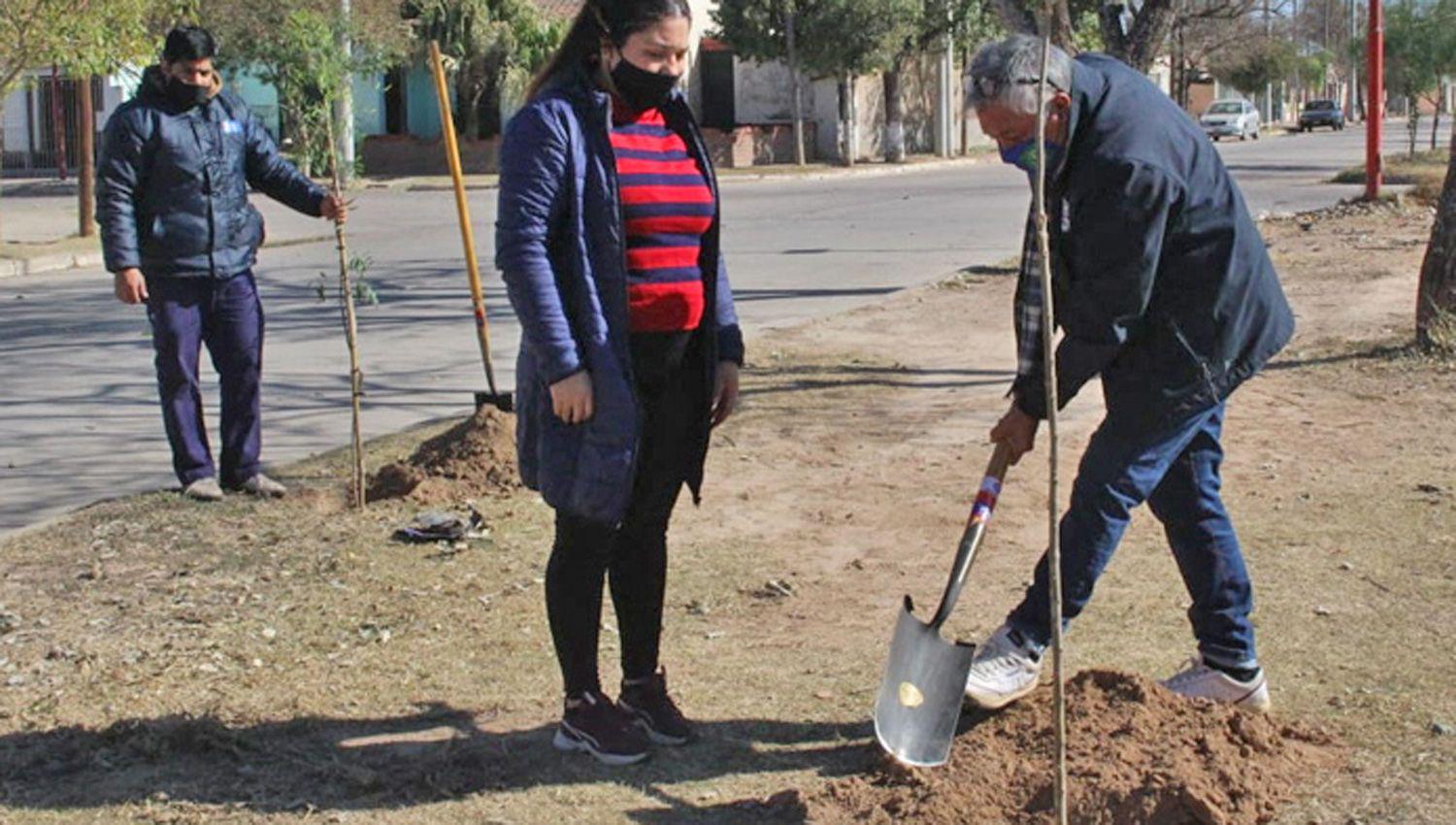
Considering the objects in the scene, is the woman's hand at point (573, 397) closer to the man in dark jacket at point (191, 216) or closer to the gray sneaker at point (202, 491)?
the man in dark jacket at point (191, 216)

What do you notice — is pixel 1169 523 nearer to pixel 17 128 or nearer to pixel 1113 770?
pixel 1113 770

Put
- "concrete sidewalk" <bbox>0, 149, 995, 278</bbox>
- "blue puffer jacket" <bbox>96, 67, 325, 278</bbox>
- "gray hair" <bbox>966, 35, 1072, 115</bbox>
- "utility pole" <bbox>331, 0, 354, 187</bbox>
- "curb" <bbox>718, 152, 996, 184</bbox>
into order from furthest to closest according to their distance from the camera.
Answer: "curb" <bbox>718, 152, 996, 184</bbox> → "concrete sidewalk" <bbox>0, 149, 995, 278</bbox> → "utility pole" <bbox>331, 0, 354, 187</bbox> → "blue puffer jacket" <bbox>96, 67, 325, 278</bbox> → "gray hair" <bbox>966, 35, 1072, 115</bbox>

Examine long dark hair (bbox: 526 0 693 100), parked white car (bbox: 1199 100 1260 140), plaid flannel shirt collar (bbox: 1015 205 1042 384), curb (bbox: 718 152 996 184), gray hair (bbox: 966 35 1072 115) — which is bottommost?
plaid flannel shirt collar (bbox: 1015 205 1042 384)

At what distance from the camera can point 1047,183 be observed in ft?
12.6

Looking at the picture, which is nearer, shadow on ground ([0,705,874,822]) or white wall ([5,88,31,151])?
shadow on ground ([0,705,874,822])

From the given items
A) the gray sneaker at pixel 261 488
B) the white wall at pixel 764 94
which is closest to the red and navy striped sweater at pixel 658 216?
the gray sneaker at pixel 261 488

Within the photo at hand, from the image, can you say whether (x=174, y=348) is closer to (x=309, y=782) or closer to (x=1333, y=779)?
(x=309, y=782)

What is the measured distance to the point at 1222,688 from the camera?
13.7 feet

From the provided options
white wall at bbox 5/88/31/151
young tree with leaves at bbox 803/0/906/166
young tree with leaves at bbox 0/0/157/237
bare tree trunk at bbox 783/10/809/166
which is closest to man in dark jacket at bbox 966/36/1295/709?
young tree with leaves at bbox 0/0/157/237

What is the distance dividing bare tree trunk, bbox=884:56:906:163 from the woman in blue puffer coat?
4368 centimetres

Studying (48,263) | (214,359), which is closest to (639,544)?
(214,359)

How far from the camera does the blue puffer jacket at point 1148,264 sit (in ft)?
12.1

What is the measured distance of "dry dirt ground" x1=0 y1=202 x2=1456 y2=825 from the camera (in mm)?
3998

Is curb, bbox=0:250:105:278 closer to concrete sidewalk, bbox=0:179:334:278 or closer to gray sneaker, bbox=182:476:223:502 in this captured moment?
concrete sidewalk, bbox=0:179:334:278
